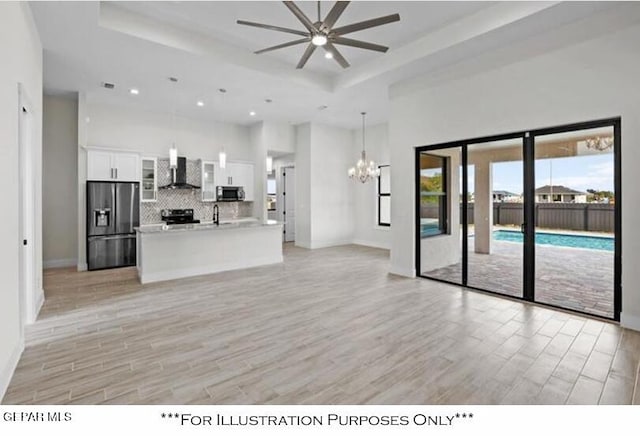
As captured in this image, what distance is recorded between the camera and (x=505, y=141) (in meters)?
4.45

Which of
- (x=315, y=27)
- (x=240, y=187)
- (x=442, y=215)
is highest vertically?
(x=315, y=27)

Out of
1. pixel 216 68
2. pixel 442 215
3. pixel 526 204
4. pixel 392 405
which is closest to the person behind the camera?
pixel 392 405

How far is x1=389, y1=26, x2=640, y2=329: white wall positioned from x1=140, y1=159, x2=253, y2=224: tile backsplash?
4.68 meters

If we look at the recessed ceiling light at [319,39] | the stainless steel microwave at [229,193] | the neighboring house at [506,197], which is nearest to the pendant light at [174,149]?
the stainless steel microwave at [229,193]

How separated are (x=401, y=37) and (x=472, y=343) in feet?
13.8

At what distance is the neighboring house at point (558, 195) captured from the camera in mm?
3870

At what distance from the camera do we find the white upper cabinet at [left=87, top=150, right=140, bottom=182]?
6.28 metres

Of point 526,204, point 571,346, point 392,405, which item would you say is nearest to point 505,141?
point 526,204

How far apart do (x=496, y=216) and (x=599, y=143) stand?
1.49 m

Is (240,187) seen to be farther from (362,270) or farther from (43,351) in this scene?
(43,351)

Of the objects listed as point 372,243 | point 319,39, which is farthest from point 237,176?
point 319,39

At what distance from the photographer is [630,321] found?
3.29 metres

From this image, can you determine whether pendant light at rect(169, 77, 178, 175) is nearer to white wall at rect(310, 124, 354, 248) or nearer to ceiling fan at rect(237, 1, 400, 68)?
ceiling fan at rect(237, 1, 400, 68)

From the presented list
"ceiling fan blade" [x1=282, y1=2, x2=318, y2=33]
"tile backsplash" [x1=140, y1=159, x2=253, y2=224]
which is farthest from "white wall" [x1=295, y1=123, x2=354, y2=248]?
"ceiling fan blade" [x1=282, y1=2, x2=318, y2=33]
